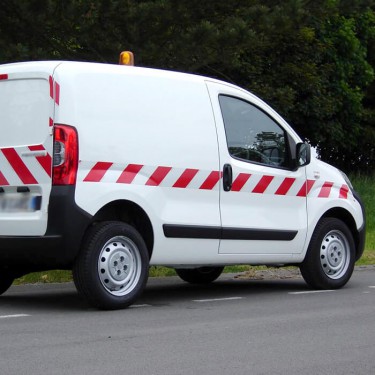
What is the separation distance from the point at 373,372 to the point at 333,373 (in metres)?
0.24

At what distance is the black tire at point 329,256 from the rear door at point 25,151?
10.3 feet

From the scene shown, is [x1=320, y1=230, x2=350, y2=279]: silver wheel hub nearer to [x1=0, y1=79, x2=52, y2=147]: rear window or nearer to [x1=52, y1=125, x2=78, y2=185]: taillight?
[x1=52, y1=125, x2=78, y2=185]: taillight

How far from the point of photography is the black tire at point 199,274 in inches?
433

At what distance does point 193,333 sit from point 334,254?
139 inches

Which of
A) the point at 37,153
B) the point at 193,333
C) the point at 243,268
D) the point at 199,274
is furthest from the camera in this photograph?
→ the point at 243,268

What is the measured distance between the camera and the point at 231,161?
9.36 meters

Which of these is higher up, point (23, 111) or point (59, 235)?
point (23, 111)

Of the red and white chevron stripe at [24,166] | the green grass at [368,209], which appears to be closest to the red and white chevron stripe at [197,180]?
the red and white chevron stripe at [24,166]

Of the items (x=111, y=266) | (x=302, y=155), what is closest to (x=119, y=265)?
(x=111, y=266)

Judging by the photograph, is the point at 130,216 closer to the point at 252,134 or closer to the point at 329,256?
the point at 252,134

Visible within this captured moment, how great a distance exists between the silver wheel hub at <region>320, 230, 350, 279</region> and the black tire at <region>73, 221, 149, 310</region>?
241 cm

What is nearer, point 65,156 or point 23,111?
point 65,156

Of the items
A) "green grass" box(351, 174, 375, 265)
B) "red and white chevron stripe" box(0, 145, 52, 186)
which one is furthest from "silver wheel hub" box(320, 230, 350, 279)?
"green grass" box(351, 174, 375, 265)

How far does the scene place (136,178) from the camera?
849cm
